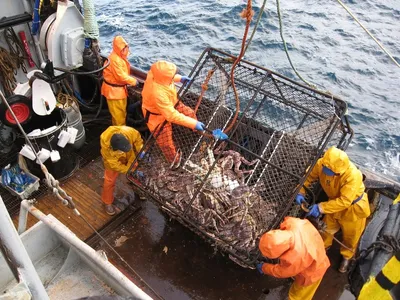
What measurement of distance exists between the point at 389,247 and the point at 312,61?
1055 centimetres

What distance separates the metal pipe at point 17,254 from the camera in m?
1.77

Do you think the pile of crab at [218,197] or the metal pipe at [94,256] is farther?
the pile of crab at [218,197]

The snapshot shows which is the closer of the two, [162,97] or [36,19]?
[162,97]

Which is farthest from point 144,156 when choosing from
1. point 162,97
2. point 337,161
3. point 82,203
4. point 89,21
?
point 337,161

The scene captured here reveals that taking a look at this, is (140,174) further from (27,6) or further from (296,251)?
(27,6)

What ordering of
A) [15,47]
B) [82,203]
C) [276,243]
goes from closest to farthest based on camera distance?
[276,243], [82,203], [15,47]

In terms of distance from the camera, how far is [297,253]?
3.54 metres

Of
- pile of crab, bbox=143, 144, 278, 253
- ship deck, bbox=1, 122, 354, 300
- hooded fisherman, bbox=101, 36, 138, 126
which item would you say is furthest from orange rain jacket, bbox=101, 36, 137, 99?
pile of crab, bbox=143, 144, 278, 253

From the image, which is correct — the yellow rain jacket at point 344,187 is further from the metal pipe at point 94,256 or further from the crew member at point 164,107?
the metal pipe at point 94,256

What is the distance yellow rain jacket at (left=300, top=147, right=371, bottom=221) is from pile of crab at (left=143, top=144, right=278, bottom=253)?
71 centimetres

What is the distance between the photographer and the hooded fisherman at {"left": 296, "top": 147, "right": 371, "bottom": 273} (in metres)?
4.19

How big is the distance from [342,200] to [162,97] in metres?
2.55

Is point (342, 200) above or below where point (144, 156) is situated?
below

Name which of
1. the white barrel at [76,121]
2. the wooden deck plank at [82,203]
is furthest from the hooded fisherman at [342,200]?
the white barrel at [76,121]
